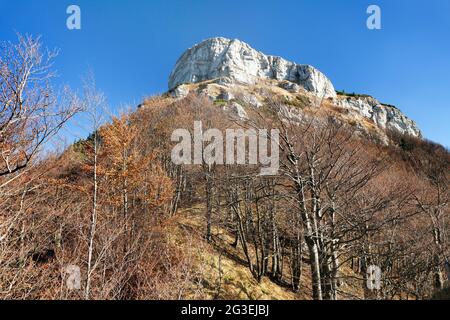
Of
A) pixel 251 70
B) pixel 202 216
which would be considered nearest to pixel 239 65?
pixel 251 70

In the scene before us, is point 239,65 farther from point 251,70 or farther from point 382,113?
point 382,113

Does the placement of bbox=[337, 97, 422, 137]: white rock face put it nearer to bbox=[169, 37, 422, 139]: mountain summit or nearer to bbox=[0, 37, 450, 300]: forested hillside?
bbox=[169, 37, 422, 139]: mountain summit

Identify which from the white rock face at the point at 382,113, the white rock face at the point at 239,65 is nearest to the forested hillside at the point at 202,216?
the white rock face at the point at 382,113

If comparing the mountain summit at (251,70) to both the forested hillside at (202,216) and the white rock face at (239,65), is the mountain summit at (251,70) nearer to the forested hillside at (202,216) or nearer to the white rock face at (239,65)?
the white rock face at (239,65)

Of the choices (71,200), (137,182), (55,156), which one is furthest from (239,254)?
(55,156)

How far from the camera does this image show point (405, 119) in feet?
292

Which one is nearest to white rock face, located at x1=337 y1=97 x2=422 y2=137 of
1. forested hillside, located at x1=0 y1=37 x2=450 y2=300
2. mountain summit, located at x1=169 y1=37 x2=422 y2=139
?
mountain summit, located at x1=169 y1=37 x2=422 y2=139

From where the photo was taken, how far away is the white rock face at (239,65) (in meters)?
101

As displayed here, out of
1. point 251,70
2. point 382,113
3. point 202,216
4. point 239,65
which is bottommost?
point 202,216

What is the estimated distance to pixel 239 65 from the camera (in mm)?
101438

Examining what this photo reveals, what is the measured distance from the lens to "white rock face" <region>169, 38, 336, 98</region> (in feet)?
331

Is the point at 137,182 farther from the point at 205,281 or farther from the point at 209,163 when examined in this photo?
the point at 205,281

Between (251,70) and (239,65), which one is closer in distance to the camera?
(239,65)
